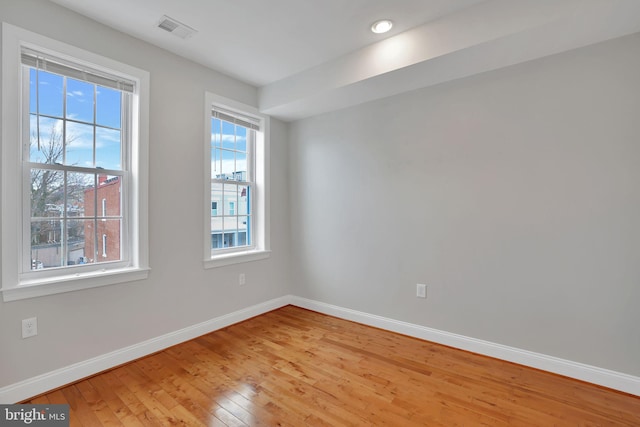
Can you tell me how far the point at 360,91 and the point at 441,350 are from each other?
2.54m

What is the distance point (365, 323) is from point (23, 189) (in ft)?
10.2

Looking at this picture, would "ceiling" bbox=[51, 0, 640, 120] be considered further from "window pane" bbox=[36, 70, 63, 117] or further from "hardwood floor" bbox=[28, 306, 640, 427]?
"hardwood floor" bbox=[28, 306, 640, 427]

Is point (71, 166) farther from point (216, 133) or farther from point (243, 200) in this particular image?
point (243, 200)

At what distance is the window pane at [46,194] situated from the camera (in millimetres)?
2070

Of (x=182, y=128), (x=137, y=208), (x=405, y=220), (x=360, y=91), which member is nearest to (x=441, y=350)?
(x=405, y=220)

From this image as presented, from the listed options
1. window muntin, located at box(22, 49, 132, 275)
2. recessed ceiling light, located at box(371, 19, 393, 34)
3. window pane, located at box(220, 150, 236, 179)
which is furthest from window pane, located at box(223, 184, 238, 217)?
recessed ceiling light, located at box(371, 19, 393, 34)

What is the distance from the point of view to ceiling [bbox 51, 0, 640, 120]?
1941 millimetres

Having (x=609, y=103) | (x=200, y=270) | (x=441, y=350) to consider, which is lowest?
(x=441, y=350)

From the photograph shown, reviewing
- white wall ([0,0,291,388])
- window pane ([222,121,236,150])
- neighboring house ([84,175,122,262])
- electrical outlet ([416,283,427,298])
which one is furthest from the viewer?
window pane ([222,121,236,150])

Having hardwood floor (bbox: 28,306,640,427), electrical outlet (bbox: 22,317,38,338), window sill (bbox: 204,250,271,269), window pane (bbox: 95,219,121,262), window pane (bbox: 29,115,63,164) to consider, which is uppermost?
window pane (bbox: 29,115,63,164)

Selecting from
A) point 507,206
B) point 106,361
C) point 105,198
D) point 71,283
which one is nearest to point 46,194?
point 105,198

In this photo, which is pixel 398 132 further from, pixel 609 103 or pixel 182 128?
pixel 182 128

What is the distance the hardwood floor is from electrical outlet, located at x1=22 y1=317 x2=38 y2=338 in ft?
1.39

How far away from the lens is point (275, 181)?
3.83 m
